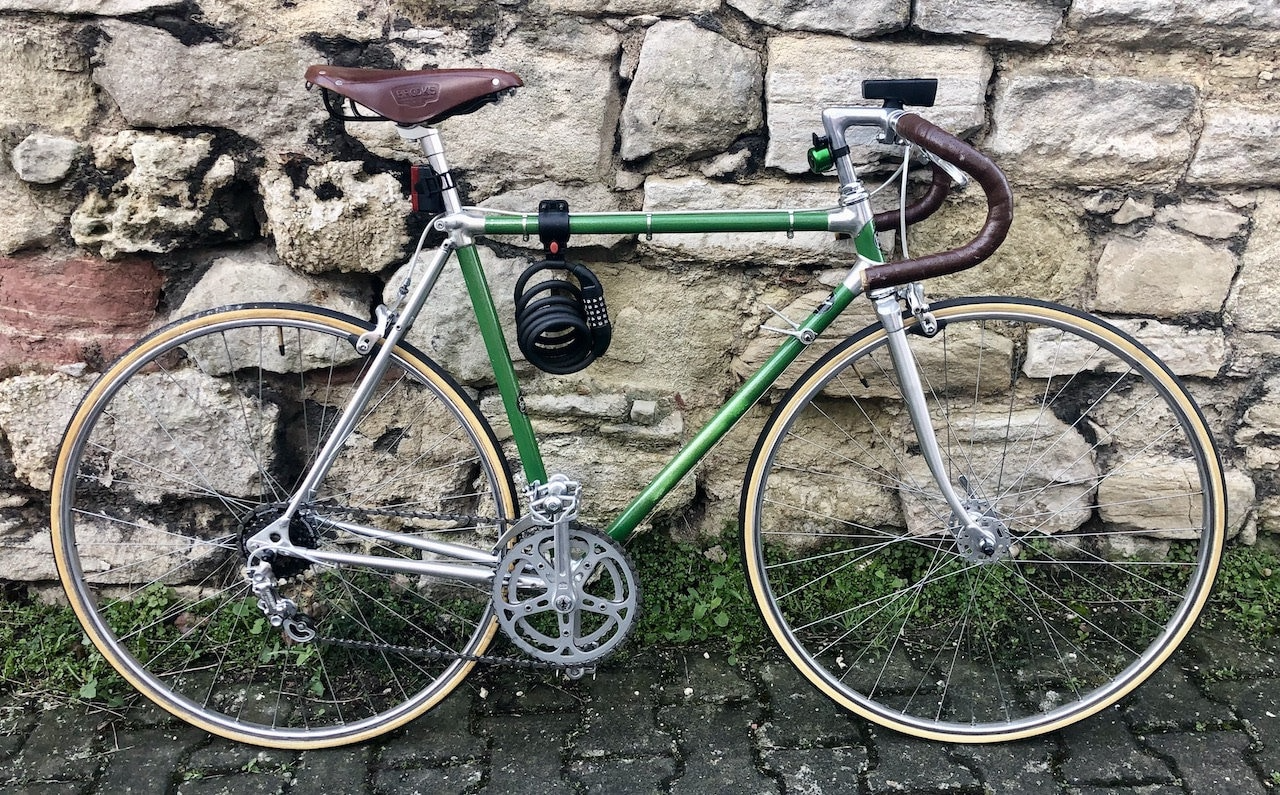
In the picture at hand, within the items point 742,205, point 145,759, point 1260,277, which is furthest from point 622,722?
point 1260,277

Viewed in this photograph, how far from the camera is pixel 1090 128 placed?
8.49 feet

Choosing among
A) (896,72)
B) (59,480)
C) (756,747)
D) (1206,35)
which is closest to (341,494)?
(59,480)

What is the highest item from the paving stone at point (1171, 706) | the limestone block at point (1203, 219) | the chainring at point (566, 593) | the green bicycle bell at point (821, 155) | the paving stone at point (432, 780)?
the green bicycle bell at point (821, 155)

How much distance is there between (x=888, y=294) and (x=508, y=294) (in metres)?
1.04

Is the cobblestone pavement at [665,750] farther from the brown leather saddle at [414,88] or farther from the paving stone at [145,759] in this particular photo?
the brown leather saddle at [414,88]

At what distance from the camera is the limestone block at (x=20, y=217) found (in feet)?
8.29

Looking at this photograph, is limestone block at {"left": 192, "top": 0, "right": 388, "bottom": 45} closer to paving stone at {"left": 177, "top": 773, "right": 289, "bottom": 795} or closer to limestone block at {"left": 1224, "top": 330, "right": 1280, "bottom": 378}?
paving stone at {"left": 177, "top": 773, "right": 289, "bottom": 795}

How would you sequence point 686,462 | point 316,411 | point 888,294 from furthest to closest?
point 316,411
point 686,462
point 888,294

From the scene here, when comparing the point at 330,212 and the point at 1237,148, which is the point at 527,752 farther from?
the point at 1237,148

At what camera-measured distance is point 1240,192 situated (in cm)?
270

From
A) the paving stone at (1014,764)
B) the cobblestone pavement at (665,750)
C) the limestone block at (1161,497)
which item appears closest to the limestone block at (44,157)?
the cobblestone pavement at (665,750)

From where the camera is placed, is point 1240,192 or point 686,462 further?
point 1240,192

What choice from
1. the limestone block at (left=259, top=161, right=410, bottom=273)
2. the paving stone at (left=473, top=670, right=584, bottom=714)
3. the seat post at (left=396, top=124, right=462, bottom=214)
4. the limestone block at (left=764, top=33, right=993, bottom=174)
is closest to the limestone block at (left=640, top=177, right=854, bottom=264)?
the limestone block at (left=764, top=33, right=993, bottom=174)

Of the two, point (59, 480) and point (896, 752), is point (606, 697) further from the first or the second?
point (59, 480)
